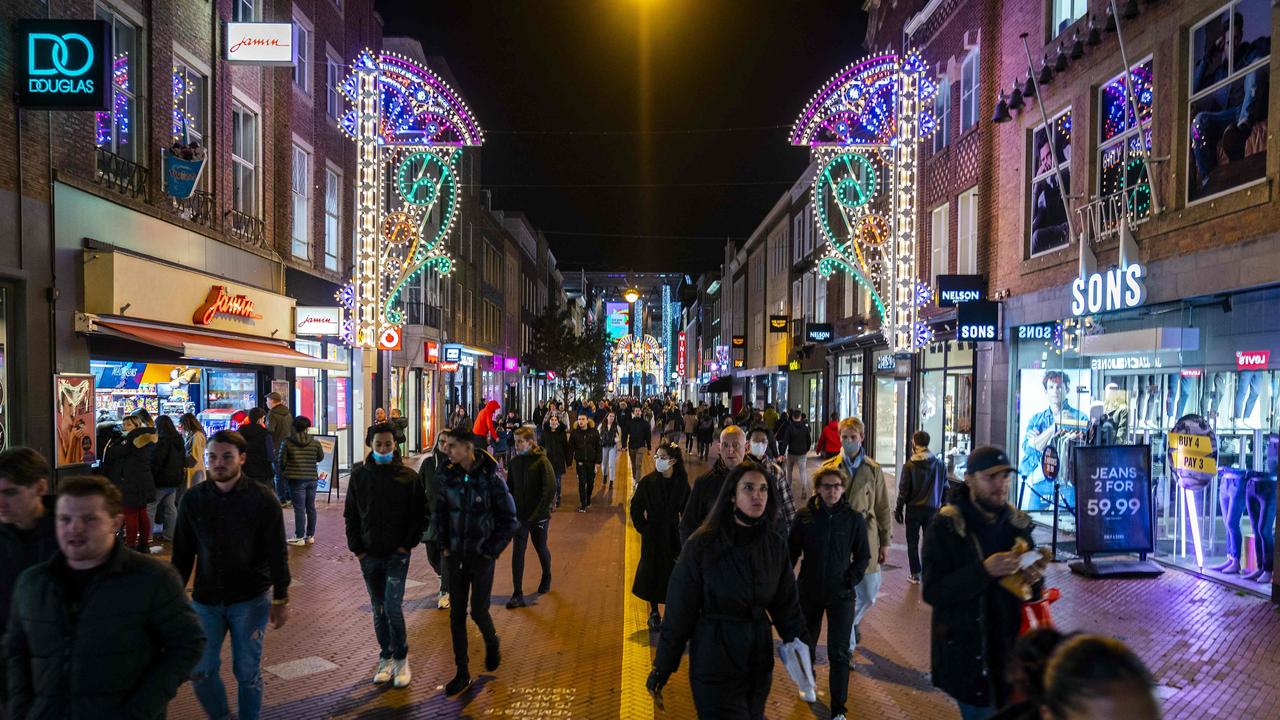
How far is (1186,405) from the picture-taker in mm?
10828

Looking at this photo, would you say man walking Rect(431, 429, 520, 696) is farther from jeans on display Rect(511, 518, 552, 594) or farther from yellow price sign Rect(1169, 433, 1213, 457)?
yellow price sign Rect(1169, 433, 1213, 457)

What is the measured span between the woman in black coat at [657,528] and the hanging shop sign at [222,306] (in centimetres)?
1041

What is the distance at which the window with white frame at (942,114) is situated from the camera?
1881 cm

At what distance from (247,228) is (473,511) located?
12837 millimetres

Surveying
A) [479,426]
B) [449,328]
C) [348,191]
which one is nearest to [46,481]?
[479,426]

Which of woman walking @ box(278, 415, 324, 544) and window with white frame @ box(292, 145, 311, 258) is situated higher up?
window with white frame @ box(292, 145, 311, 258)

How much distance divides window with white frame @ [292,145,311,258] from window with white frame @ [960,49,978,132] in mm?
14369

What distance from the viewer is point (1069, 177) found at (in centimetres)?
1368

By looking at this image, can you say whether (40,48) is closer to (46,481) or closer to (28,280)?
(28,280)

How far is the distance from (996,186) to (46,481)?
51.9 ft

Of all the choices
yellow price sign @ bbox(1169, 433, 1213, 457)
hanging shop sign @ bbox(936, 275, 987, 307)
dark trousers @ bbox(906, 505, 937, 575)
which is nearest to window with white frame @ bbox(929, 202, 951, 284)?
hanging shop sign @ bbox(936, 275, 987, 307)

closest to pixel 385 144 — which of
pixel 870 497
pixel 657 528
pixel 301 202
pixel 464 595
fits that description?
pixel 301 202

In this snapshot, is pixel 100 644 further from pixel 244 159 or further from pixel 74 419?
pixel 244 159

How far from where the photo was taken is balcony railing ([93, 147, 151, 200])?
1178 centimetres
